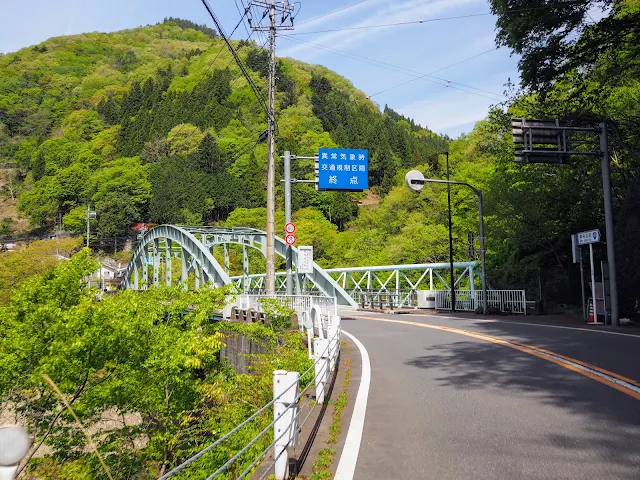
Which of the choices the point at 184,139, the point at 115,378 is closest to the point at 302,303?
the point at 115,378

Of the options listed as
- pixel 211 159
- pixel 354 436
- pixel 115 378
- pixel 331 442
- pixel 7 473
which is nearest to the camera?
pixel 7 473

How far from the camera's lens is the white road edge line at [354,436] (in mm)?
3994

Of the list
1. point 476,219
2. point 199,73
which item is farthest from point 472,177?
point 199,73

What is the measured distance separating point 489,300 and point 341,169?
31.8 feet

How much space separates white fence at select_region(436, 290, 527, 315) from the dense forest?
132 centimetres

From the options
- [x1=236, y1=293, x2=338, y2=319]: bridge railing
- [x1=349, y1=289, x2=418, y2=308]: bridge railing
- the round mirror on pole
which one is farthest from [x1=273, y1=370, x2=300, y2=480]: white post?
[x1=349, y1=289, x2=418, y2=308]: bridge railing

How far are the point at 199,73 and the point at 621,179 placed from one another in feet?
391

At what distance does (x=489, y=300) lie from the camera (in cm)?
2391

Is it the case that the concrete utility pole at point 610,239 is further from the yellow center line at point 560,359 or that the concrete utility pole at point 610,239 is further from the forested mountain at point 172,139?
the forested mountain at point 172,139

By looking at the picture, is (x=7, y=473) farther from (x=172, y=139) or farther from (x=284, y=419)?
(x=172, y=139)

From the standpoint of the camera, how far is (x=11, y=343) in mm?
11125

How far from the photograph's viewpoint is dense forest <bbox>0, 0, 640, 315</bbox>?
1852cm

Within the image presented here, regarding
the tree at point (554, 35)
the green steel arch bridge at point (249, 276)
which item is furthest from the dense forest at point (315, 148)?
the green steel arch bridge at point (249, 276)

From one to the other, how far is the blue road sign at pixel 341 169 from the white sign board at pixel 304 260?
3441 mm
